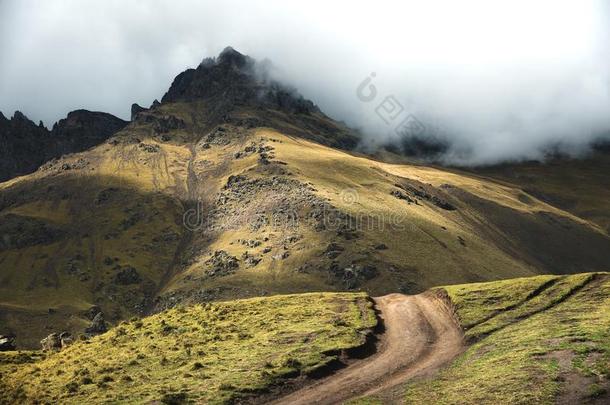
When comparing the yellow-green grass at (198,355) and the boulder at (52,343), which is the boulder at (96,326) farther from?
the yellow-green grass at (198,355)

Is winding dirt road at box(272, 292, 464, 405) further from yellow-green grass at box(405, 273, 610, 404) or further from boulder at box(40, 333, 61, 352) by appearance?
boulder at box(40, 333, 61, 352)

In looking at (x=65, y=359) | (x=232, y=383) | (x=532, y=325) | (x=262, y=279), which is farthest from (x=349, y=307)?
(x=262, y=279)

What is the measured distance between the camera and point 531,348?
41.6 meters

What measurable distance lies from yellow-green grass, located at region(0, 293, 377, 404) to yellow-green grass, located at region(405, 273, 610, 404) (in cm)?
1030

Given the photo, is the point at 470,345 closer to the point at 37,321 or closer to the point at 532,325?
the point at 532,325

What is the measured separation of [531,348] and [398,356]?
34.7 ft

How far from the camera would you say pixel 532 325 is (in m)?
48.6

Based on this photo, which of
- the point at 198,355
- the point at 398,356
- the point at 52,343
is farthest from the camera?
the point at 52,343

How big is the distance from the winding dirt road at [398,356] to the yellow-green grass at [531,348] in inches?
70.8

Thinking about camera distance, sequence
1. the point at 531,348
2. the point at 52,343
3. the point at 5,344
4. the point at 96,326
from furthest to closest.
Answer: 1. the point at 96,326
2. the point at 52,343
3. the point at 5,344
4. the point at 531,348

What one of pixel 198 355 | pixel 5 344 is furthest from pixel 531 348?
pixel 5 344

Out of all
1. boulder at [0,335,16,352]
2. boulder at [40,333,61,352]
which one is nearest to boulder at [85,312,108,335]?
boulder at [40,333,61,352]

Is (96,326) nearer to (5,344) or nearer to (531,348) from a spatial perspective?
(5,344)

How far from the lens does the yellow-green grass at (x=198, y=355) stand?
4091 centimetres
